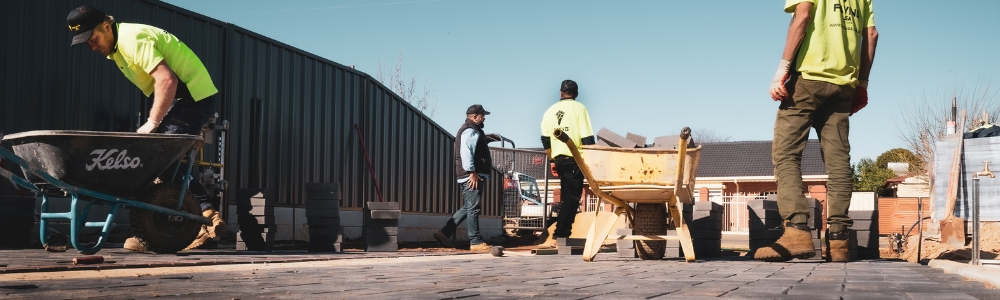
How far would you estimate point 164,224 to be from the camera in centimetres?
674

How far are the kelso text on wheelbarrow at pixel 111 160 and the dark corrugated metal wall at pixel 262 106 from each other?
7.26 feet

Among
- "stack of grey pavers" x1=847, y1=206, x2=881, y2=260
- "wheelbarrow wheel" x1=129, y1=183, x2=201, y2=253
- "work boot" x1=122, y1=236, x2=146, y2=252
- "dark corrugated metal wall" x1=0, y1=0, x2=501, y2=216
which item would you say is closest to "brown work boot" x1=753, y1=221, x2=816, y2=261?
"stack of grey pavers" x1=847, y1=206, x2=881, y2=260

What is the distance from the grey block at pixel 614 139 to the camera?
24.4 feet

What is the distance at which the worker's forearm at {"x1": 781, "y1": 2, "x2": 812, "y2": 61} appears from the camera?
250 inches

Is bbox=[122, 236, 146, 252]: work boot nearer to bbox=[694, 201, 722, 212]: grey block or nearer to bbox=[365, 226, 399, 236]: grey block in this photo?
bbox=[365, 226, 399, 236]: grey block

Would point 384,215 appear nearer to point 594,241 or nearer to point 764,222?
point 594,241

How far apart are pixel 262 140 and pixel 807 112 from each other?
645cm

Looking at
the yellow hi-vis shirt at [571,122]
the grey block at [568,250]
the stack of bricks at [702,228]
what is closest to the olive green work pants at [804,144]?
the stack of bricks at [702,228]

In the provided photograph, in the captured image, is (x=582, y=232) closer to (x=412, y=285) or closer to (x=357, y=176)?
(x=357, y=176)

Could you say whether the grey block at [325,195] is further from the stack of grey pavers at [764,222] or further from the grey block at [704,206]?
the stack of grey pavers at [764,222]

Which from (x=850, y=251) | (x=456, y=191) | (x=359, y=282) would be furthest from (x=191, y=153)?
(x=456, y=191)

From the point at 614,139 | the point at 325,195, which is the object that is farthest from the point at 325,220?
the point at 614,139

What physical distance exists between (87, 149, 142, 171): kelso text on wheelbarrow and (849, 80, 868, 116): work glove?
4.95 meters

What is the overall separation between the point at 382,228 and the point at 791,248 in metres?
4.35
